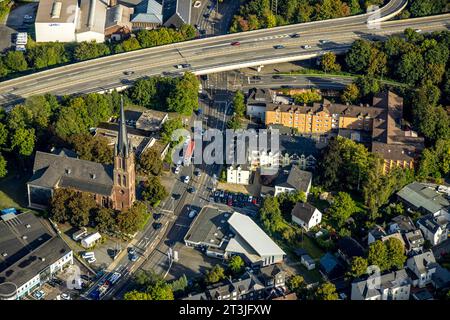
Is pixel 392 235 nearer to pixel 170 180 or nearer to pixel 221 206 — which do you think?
pixel 221 206

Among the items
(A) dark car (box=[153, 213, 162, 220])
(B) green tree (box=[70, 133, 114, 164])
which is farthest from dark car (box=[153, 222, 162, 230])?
(B) green tree (box=[70, 133, 114, 164])

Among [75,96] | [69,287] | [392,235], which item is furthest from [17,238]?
[392,235]

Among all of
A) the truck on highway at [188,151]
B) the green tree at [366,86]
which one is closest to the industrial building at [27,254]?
the truck on highway at [188,151]

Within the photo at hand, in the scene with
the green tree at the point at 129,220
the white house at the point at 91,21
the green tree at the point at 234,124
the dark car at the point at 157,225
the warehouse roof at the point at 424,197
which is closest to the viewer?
the green tree at the point at 129,220

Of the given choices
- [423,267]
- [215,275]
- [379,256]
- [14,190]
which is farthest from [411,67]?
[14,190]

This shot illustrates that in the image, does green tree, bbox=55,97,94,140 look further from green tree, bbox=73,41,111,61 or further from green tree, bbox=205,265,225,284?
green tree, bbox=205,265,225,284

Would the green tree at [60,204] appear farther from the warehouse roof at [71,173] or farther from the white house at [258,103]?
the white house at [258,103]

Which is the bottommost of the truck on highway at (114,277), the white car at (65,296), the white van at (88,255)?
the white car at (65,296)

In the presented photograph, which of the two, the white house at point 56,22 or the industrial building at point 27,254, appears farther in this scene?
the white house at point 56,22
